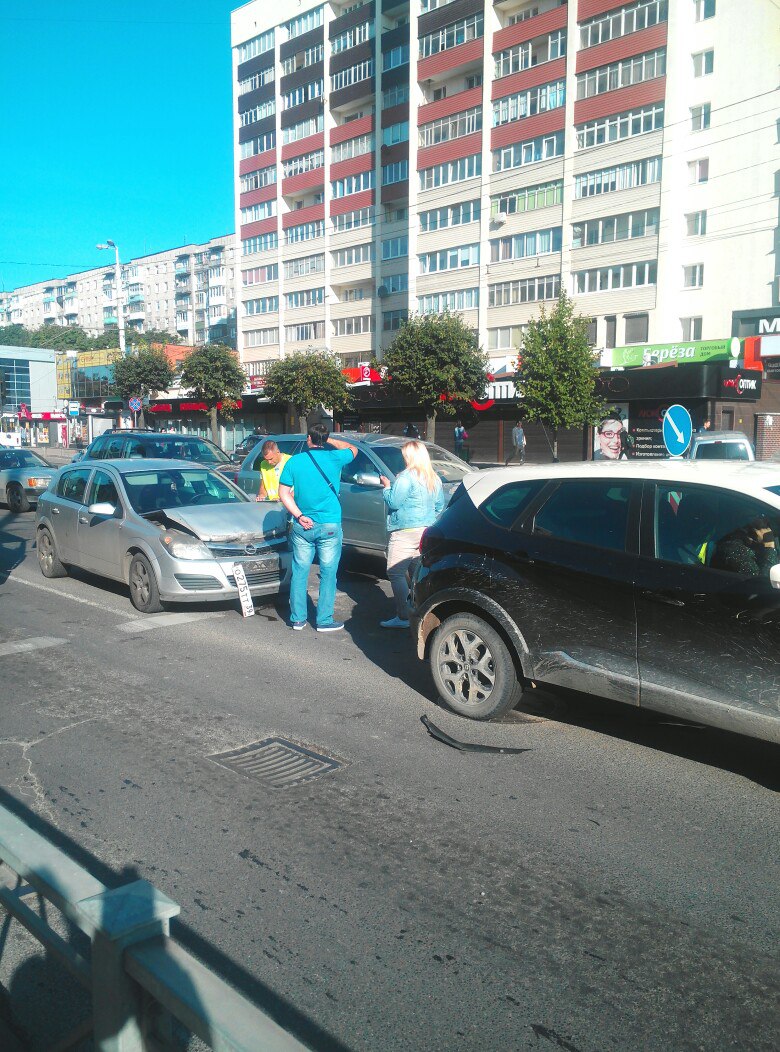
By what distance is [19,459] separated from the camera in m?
20.2

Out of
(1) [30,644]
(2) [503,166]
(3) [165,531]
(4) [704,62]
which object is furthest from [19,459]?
(4) [704,62]

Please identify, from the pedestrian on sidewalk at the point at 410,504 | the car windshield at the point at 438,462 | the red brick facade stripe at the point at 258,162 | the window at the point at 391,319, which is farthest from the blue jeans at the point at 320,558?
the red brick facade stripe at the point at 258,162

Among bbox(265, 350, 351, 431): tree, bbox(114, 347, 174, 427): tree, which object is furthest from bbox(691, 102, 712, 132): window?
bbox(114, 347, 174, 427): tree

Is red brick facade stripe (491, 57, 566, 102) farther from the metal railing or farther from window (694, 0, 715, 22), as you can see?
the metal railing

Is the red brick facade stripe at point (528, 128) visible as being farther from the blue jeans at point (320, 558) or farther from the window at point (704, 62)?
the blue jeans at point (320, 558)

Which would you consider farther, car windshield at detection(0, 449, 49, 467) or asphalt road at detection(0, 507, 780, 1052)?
car windshield at detection(0, 449, 49, 467)

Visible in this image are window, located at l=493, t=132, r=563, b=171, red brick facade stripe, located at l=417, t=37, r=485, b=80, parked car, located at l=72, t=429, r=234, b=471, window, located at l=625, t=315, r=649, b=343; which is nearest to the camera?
parked car, located at l=72, t=429, r=234, b=471

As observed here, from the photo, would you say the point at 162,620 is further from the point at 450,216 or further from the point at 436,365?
the point at 450,216

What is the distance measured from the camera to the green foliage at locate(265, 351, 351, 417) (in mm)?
42906

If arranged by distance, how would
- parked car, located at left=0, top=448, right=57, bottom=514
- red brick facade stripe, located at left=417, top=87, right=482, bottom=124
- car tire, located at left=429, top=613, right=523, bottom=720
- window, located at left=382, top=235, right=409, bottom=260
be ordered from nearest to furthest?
car tire, located at left=429, top=613, right=523, bottom=720
parked car, located at left=0, top=448, right=57, bottom=514
red brick facade stripe, located at left=417, top=87, right=482, bottom=124
window, located at left=382, top=235, right=409, bottom=260

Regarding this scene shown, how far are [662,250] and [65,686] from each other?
37647 millimetres

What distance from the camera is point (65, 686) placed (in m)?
6.26

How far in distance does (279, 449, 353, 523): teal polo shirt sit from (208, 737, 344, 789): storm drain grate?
2.95 meters

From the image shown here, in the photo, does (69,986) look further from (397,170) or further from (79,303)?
(79,303)
